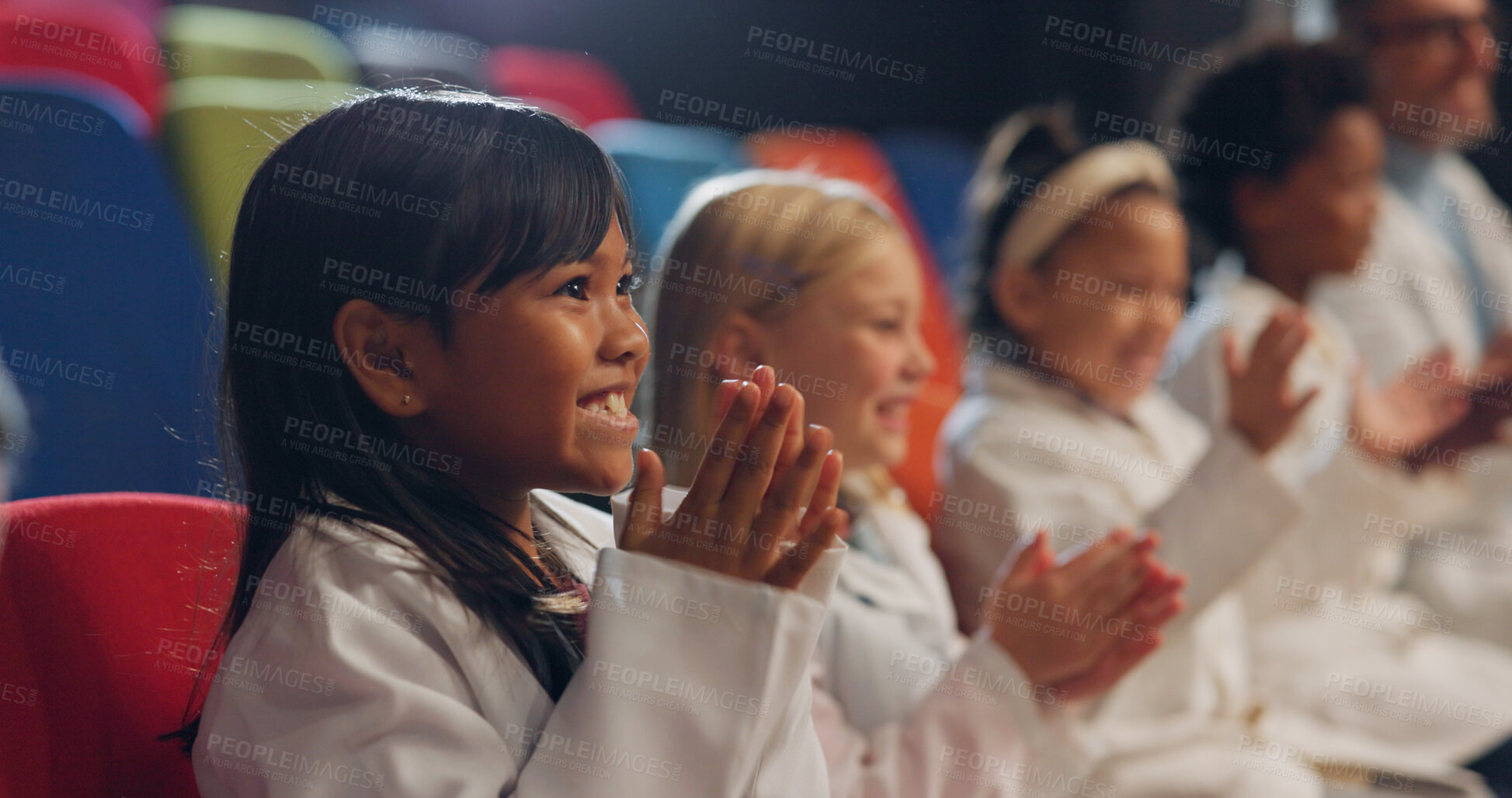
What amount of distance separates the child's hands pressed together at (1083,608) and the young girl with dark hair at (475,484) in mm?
196

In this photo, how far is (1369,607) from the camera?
925 millimetres

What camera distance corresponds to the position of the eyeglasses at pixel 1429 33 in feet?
4.09

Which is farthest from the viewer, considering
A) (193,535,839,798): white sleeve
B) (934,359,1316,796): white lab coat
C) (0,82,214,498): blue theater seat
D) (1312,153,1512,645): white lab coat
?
(1312,153,1512,645): white lab coat

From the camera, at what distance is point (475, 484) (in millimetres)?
347

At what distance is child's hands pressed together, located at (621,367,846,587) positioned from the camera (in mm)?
327

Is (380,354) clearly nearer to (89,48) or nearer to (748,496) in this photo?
(748,496)

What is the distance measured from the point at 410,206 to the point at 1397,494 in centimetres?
87

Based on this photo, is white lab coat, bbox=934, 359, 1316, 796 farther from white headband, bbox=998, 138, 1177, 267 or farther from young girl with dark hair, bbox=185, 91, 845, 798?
young girl with dark hair, bbox=185, 91, 845, 798

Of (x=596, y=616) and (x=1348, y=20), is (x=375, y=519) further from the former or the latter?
(x=1348, y=20)

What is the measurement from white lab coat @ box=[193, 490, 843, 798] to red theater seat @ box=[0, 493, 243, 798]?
0.05 m

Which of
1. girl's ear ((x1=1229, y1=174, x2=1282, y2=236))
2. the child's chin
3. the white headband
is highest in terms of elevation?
girl's ear ((x1=1229, y1=174, x2=1282, y2=236))

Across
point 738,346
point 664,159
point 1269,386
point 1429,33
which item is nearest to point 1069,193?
point 1269,386

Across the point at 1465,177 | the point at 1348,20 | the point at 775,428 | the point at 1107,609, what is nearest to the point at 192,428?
the point at 775,428

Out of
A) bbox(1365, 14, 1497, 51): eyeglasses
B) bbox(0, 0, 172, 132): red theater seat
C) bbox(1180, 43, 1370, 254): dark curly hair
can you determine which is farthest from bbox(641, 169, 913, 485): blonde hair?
bbox(1365, 14, 1497, 51): eyeglasses
